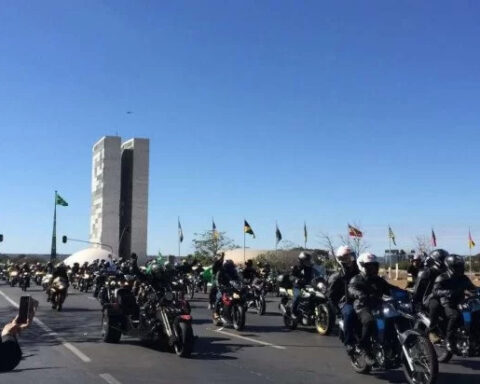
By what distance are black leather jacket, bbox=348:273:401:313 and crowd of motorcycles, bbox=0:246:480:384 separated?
5.4 inches

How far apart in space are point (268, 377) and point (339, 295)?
6.32 ft

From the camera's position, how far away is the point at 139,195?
109 meters

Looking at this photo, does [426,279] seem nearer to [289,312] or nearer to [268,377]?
[268,377]

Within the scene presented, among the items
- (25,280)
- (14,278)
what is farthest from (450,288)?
(14,278)

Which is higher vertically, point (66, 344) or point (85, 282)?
point (85, 282)

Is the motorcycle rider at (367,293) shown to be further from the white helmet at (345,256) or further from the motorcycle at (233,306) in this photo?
the motorcycle at (233,306)

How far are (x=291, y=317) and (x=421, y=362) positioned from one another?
7173 millimetres

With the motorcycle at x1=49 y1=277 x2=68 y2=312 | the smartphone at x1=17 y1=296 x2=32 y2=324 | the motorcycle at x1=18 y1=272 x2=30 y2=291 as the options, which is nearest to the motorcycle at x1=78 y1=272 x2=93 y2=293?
the motorcycle at x1=18 y1=272 x2=30 y2=291

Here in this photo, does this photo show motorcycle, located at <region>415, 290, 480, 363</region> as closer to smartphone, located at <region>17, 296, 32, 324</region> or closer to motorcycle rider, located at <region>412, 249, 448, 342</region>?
motorcycle rider, located at <region>412, 249, 448, 342</region>

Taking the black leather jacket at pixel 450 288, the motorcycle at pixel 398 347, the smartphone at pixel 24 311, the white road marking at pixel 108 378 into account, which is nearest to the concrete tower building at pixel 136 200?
the white road marking at pixel 108 378

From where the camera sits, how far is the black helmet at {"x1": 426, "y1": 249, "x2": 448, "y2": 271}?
395 inches

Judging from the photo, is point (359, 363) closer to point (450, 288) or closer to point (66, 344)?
point (450, 288)

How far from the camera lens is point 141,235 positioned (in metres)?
109

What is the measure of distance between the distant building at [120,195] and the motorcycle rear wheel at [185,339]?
9275cm
